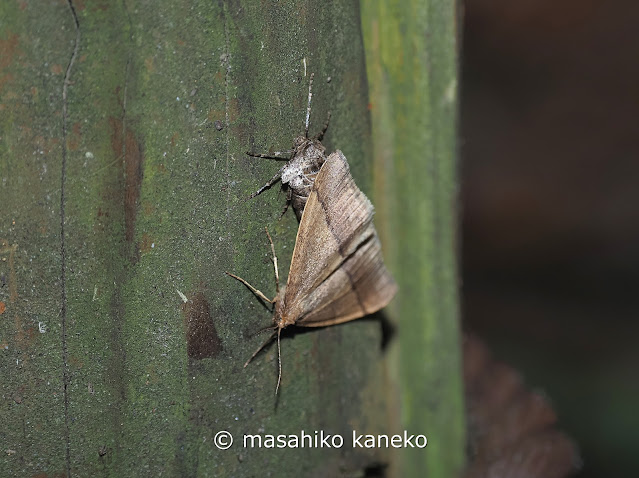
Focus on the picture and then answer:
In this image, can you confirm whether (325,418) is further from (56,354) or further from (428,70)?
(428,70)

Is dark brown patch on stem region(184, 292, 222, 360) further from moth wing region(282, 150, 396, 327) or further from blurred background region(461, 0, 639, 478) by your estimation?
blurred background region(461, 0, 639, 478)

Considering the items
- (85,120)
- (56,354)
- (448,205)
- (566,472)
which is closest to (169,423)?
(56,354)

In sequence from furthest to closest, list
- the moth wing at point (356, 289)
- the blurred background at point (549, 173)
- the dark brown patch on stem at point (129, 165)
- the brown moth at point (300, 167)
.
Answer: the blurred background at point (549, 173)
the moth wing at point (356, 289)
the brown moth at point (300, 167)
the dark brown patch on stem at point (129, 165)

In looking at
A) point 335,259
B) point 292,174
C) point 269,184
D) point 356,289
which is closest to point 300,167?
point 292,174

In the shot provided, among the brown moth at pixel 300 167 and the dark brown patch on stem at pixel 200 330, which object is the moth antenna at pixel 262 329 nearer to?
the dark brown patch on stem at pixel 200 330

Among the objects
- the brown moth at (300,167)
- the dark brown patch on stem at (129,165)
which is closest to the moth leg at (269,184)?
the brown moth at (300,167)

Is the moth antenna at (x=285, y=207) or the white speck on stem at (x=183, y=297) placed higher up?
the moth antenna at (x=285, y=207)

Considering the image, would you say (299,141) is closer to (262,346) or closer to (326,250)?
(326,250)
